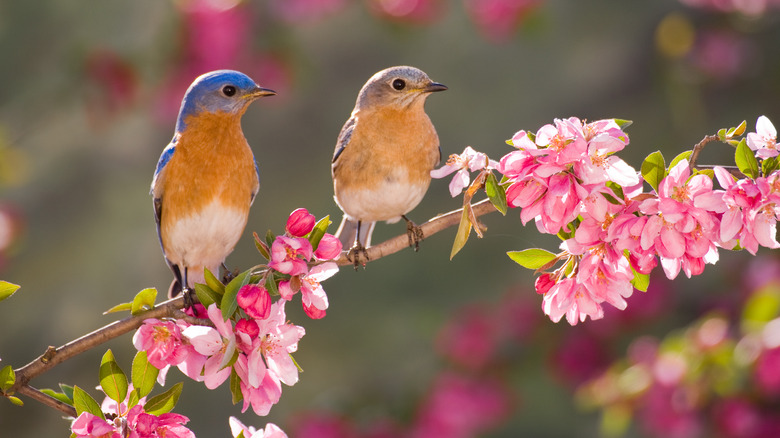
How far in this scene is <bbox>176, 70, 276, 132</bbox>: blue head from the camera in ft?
6.96

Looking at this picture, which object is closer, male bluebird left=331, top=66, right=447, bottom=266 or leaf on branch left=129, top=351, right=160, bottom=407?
leaf on branch left=129, top=351, right=160, bottom=407

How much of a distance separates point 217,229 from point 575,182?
116 centimetres

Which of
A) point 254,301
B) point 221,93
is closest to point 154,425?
point 254,301

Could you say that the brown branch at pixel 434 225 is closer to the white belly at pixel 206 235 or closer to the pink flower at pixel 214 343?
the pink flower at pixel 214 343

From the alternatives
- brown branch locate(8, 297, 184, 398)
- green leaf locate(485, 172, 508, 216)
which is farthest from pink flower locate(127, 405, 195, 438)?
green leaf locate(485, 172, 508, 216)

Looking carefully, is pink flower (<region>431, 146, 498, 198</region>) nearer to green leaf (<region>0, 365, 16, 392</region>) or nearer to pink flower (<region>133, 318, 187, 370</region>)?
pink flower (<region>133, 318, 187, 370</region>)

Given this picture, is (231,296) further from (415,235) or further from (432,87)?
(432,87)

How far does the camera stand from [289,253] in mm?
1478

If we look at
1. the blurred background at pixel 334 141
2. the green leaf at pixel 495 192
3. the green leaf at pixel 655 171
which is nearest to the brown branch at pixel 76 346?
the green leaf at pixel 495 192

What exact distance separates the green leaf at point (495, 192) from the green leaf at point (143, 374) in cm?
73

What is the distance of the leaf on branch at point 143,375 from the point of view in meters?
1.54

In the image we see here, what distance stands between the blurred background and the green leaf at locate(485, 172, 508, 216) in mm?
3083

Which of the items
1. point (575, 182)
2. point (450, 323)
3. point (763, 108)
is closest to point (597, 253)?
point (575, 182)

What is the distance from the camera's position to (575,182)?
1.43 meters
